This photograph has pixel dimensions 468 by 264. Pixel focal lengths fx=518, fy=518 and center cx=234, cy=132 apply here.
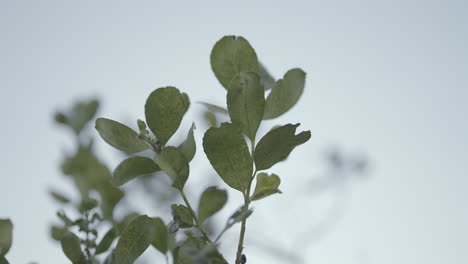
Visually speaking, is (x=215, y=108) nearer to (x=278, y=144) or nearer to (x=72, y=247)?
(x=278, y=144)

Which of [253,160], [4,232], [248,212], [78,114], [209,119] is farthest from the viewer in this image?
[78,114]

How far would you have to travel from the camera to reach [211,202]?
81cm

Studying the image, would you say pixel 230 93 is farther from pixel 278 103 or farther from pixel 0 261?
pixel 0 261

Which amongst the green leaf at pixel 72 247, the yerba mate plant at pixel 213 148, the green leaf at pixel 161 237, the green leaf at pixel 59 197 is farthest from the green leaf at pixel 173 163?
the green leaf at pixel 59 197

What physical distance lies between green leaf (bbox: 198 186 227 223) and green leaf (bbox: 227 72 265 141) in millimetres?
130

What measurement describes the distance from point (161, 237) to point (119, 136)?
173 millimetres

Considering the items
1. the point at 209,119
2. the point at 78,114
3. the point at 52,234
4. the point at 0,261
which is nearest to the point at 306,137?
the point at 209,119

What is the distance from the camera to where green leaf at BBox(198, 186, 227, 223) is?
2.64 feet

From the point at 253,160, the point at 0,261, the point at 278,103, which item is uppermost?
the point at 278,103

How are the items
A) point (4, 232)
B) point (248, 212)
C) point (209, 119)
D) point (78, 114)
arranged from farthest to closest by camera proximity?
point (78, 114) → point (209, 119) → point (4, 232) → point (248, 212)

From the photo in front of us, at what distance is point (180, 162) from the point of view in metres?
0.67

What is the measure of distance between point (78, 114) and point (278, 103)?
25.2 inches

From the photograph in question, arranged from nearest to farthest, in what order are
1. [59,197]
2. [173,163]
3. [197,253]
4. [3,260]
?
[197,253]
[173,163]
[3,260]
[59,197]

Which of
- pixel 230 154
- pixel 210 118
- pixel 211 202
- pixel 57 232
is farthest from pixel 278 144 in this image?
pixel 57 232
